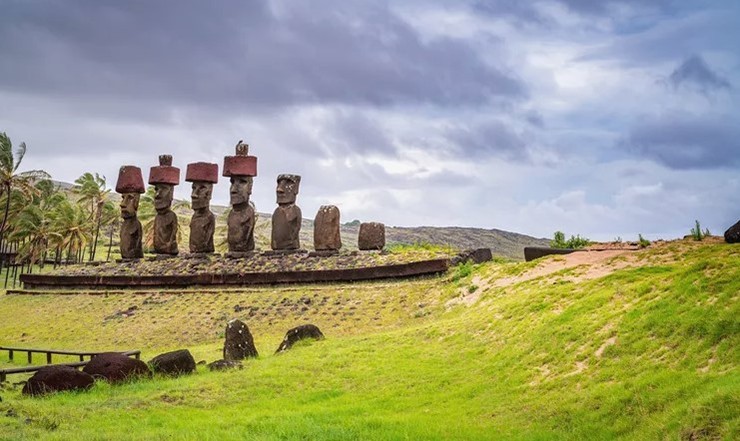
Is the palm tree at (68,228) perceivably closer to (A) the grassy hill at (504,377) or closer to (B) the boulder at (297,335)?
(A) the grassy hill at (504,377)

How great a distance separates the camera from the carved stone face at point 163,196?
37.8 m

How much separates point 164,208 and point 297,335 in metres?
19.9

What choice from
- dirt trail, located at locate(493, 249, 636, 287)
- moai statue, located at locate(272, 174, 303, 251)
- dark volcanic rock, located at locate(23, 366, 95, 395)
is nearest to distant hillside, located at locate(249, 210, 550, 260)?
moai statue, located at locate(272, 174, 303, 251)

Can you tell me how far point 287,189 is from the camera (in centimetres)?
3259

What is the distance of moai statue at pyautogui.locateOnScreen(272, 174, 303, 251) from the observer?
32594 mm

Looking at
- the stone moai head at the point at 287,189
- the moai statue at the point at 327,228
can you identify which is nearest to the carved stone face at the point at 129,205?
the stone moai head at the point at 287,189

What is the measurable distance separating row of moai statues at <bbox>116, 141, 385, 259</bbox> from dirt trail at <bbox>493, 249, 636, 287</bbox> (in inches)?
416

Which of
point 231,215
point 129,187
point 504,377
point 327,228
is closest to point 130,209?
point 129,187

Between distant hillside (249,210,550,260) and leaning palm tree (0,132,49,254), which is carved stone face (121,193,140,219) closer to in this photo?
leaning palm tree (0,132,49,254)

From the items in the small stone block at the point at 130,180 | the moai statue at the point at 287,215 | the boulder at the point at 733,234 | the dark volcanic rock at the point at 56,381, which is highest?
the small stone block at the point at 130,180

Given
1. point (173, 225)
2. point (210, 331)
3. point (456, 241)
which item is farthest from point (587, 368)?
point (456, 241)

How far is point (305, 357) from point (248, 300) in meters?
10.7

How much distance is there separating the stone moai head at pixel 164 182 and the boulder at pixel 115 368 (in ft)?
70.0

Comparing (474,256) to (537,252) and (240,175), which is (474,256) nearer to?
(537,252)
